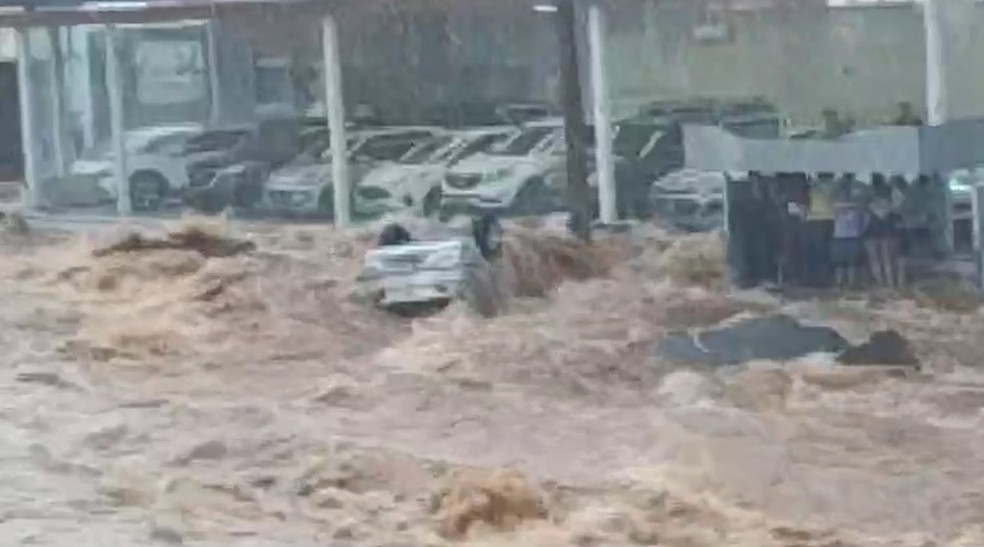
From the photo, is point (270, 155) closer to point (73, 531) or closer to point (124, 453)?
point (124, 453)

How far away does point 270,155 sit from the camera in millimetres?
23969

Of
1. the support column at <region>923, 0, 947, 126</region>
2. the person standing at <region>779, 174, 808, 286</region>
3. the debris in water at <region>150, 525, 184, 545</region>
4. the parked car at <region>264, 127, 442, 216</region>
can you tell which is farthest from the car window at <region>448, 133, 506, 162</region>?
the debris in water at <region>150, 525, 184, 545</region>

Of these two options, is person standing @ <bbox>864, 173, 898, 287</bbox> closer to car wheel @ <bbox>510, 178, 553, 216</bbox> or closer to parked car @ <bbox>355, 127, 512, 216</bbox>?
car wheel @ <bbox>510, 178, 553, 216</bbox>

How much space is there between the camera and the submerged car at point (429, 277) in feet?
52.6

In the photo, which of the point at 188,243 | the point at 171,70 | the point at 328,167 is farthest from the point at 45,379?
the point at 171,70

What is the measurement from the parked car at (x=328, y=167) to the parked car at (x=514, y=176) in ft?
3.05

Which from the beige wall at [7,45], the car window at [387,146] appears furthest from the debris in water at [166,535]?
the beige wall at [7,45]

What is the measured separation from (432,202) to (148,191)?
459 centimetres

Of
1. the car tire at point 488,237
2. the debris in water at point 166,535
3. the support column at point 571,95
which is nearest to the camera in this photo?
the debris in water at point 166,535

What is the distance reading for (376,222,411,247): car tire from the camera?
17.9 metres

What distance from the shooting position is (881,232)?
54.4 ft

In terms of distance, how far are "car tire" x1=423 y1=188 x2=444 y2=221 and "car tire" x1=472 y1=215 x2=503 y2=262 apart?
2768mm

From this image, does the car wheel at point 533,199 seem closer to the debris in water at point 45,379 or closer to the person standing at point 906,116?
the person standing at point 906,116

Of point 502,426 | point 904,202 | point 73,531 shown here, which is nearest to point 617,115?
point 904,202
